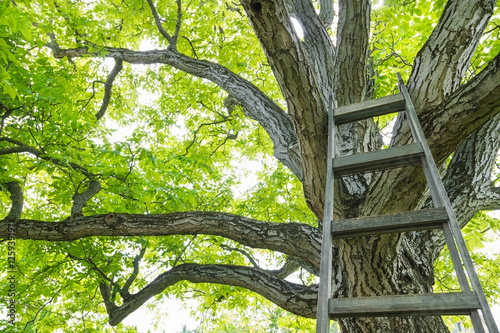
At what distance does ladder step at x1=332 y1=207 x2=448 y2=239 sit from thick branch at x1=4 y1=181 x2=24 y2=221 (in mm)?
3882

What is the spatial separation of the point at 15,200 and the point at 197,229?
2.35 m

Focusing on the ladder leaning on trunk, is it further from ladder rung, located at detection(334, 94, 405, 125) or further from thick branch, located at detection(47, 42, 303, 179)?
thick branch, located at detection(47, 42, 303, 179)

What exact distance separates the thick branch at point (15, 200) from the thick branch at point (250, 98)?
89.2 inches

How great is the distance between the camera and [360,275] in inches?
106

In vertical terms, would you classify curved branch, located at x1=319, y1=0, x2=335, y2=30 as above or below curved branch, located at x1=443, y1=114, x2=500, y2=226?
above

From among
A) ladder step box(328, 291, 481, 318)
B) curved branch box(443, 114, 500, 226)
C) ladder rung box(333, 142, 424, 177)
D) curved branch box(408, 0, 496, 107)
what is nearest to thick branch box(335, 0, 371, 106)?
curved branch box(408, 0, 496, 107)

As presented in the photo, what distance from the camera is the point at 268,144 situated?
7234 millimetres

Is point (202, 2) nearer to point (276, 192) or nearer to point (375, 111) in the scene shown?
point (276, 192)

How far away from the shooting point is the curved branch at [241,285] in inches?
141

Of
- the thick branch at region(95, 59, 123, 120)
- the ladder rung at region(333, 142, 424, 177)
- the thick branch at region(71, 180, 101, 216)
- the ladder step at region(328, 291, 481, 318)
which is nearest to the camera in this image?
the ladder step at region(328, 291, 481, 318)

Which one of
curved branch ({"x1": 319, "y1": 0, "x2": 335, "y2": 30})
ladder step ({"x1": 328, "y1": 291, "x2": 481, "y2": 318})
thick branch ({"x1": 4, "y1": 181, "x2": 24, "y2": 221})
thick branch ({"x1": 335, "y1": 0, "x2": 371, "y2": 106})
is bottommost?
ladder step ({"x1": 328, "y1": 291, "x2": 481, "y2": 318})

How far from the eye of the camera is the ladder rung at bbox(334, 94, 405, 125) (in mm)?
2427

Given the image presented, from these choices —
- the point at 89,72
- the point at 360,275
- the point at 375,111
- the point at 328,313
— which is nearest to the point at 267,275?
the point at 360,275

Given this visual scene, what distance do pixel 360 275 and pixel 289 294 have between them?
1151 millimetres
